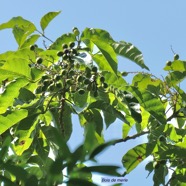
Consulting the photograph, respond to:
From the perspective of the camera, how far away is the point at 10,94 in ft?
7.11

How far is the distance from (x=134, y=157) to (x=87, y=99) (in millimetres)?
406

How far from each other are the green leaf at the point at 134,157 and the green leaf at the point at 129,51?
37 centimetres

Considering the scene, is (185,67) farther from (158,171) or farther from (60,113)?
(60,113)

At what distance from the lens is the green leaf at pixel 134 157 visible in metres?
2.37

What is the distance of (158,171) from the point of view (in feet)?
8.03

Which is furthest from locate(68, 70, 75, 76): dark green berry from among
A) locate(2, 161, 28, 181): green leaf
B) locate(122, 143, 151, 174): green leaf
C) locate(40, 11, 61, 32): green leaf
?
locate(2, 161, 28, 181): green leaf

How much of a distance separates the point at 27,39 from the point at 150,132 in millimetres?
812

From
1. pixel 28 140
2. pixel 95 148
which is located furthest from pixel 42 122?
pixel 95 148

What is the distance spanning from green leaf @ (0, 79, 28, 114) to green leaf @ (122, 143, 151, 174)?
58 cm

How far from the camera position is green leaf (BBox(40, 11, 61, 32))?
2.71 metres

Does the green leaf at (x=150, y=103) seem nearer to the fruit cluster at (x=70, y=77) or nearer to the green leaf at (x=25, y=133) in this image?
the fruit cluster at (x=70, y=77)

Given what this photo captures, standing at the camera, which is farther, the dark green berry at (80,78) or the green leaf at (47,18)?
the green leaf at (47,18)

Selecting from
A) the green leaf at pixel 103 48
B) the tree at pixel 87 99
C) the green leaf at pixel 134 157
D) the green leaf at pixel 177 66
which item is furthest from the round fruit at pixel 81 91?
the green leaf at pixel 177 66

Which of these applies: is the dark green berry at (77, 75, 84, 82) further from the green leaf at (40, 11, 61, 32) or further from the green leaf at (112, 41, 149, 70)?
the green leaf at (40, 11, 61, 32)
